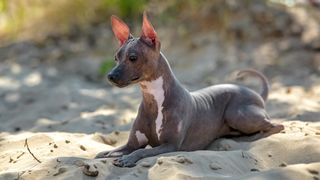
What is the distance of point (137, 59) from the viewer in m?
3.84

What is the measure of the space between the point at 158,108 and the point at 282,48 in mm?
4646

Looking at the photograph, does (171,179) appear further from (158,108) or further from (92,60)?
(92,60)

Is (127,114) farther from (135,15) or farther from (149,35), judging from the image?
(135,15)

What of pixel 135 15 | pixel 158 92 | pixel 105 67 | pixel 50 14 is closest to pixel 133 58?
pixel 158 92

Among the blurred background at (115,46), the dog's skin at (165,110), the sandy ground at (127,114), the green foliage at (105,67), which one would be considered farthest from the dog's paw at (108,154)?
the green foliage at (105,67)

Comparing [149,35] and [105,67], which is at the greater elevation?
[149,35]

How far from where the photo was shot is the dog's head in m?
3.79

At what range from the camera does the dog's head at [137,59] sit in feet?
12.4

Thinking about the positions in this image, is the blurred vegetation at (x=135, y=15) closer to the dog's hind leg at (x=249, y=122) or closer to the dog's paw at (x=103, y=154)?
the dog's hind leg at (x=249, y=122)

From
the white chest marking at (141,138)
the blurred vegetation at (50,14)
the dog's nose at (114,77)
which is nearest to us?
the dog's nose at (114,77)

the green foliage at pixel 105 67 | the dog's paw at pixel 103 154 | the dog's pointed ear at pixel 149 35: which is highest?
the dog's pointed ear at pixel 149 35

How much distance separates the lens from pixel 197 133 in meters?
4.25

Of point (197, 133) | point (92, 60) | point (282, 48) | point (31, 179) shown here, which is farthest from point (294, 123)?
point (92, 60)

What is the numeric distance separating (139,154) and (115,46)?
5.73 meters
